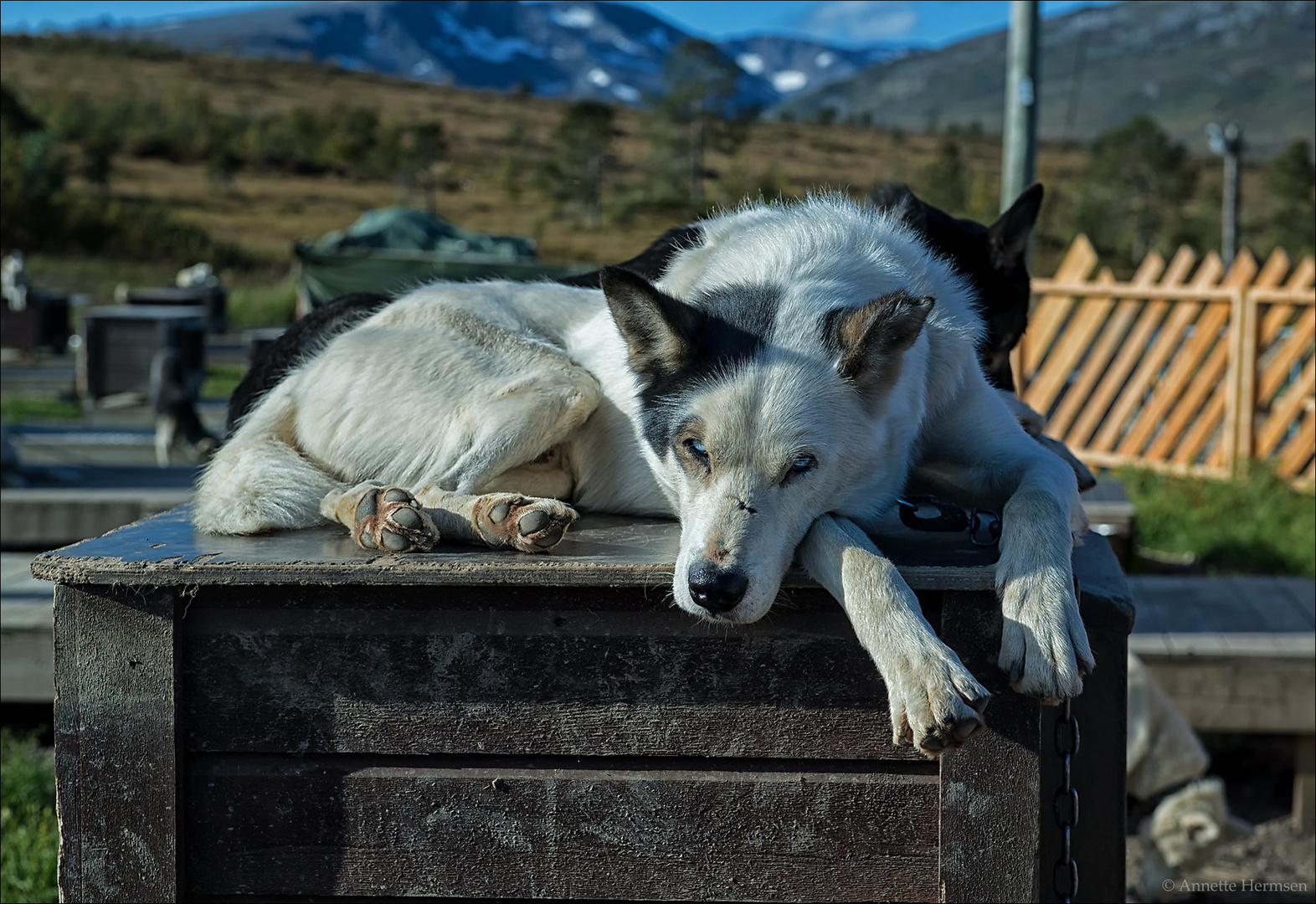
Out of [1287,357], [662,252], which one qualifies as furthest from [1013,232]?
[1287,357]

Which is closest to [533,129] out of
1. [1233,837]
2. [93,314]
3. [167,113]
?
[167,113]

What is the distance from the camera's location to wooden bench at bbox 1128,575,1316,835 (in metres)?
4.32

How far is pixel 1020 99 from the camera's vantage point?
23.9 ft

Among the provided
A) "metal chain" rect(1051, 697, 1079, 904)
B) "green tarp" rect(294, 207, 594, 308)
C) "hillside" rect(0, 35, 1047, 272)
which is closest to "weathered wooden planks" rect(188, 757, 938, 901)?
"metal chain" rect(1051, 697, 1079, 904)

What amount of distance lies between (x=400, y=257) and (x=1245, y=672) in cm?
1610

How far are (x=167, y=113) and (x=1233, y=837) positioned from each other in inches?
2403

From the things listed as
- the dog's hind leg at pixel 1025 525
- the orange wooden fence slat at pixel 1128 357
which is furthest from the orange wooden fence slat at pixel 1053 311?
the dog's hind leg at pixel 1025 525

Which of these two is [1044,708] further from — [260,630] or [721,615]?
[260,630]

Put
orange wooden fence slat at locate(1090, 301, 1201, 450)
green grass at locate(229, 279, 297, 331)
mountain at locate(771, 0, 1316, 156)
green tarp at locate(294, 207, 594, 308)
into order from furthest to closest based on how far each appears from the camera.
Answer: mountain at locate(771, 0, 1316, 156), green grass at locate(229, 279, 297, 331), green tarp at locate(294, 207, 594, 308), orange wooden fence slat at locate(1090, 301, 1201, 450)

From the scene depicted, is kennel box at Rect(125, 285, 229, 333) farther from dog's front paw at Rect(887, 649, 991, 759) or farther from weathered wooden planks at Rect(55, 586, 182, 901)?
dog's front paw at Rect(887, 649, 991, 759)

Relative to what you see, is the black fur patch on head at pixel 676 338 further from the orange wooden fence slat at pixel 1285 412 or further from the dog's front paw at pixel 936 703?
the orange wooden fence slat at pixel 1285 412

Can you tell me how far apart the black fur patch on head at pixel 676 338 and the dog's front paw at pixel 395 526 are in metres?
0.50

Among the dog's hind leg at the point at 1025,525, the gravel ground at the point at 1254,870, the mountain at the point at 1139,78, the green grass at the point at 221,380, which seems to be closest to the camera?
the dog's hind leg at the point at 1025,525

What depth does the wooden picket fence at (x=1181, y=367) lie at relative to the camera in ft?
28.3
